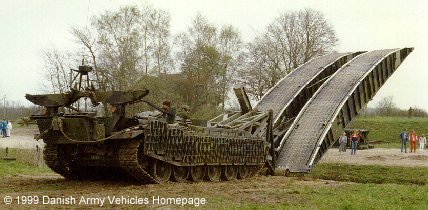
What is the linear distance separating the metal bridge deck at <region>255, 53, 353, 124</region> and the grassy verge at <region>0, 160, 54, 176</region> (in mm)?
8914

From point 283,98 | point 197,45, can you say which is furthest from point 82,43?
point 283,98

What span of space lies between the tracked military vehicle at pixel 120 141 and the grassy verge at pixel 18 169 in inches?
160

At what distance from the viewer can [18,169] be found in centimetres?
2030

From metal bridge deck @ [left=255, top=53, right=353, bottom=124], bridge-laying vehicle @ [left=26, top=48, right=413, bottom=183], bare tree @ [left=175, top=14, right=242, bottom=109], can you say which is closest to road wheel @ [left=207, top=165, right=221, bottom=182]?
bridge-laying vehicle @ [left=26, top=48, right=413, bottom=183]

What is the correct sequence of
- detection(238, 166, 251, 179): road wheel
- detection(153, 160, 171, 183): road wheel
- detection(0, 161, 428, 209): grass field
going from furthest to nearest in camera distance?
1. detection(238, 166, 251, 179): road wheel
2. detection(153, 160, 171, 183): road wheel
3. detection(0, 161, 428, 209): grass field

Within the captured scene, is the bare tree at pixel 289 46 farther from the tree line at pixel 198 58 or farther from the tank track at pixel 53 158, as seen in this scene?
the tank track at pixel 53 158

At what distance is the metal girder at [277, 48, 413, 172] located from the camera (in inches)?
843

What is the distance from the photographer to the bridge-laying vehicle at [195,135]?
13.7 meters

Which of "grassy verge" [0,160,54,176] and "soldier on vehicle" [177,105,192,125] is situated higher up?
"soldier on vehicle" [177,105,192,125]

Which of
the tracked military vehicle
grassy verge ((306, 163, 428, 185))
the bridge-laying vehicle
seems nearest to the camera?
the tracked military vehicle

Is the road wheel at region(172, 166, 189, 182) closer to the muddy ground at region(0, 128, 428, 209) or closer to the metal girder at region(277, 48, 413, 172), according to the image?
the muddy ground at region(0, 128, 428, 209)

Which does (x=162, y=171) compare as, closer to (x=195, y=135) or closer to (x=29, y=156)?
(x=195, y=135)

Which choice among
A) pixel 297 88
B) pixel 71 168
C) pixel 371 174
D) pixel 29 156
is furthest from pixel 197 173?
pixel 297 88

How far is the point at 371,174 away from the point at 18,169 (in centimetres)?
1299
